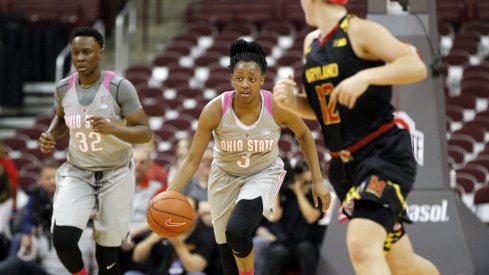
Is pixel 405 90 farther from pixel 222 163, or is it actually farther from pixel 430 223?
pixel 222 163

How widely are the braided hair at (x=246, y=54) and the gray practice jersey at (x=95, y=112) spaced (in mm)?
898

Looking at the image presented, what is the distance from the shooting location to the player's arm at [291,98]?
5.02 m

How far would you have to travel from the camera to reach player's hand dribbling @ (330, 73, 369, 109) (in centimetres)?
465

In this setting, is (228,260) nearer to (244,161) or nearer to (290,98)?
(244,161)

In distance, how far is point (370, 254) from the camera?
477 cm

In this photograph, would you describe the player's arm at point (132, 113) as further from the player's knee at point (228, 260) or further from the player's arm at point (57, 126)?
the player's knee at point (228, 260)

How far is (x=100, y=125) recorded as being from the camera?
20.5 ft

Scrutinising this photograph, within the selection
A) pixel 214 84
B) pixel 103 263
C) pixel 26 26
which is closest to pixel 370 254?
pixel 103 263

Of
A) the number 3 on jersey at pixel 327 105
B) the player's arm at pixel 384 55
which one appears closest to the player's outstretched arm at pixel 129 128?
the number 3 on jersey at pixel 327 105

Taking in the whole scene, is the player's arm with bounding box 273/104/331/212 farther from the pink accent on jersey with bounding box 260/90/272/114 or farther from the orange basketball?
the orange basketball

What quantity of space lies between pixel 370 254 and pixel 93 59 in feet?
9.30

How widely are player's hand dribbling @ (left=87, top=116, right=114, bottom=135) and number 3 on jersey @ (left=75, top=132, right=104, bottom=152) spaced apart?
40 centimetres

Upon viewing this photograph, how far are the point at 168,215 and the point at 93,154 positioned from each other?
0.90 m

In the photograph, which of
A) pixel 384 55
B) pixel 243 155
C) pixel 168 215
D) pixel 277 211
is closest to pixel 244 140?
pixel 243 155
